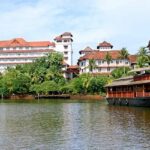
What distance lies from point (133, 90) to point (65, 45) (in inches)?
3632

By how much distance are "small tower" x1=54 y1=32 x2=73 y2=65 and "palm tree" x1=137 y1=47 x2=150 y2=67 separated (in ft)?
142

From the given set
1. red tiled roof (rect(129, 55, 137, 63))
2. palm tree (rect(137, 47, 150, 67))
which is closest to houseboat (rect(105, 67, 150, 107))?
palm tree (rect(137, 47, 150, 67))

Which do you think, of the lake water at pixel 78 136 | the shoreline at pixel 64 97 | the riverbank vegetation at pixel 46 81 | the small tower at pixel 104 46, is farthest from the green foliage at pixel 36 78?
the lake water at pixel 78 136

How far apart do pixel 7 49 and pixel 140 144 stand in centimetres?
13129

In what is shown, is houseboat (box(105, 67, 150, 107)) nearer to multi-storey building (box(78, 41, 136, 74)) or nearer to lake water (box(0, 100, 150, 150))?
lake water (box(0, 100, 150, 150))

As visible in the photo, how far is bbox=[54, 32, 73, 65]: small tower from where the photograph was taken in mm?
148337

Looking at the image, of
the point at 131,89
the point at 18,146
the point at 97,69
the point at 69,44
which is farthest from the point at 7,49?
the point at 18,146

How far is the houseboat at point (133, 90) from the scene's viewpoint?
5383 cm

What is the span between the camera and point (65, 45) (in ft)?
487

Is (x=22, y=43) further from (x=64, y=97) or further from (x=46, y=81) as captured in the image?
(x=64, y=97)

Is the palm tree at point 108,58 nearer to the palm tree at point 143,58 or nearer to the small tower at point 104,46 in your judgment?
the palm tree at point 143,58

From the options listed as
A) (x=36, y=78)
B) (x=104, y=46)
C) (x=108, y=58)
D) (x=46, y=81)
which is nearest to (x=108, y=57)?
(x=108, y=58)

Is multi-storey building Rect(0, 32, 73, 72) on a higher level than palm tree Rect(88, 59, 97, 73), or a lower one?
higher

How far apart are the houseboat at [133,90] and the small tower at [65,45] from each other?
8132 cm
